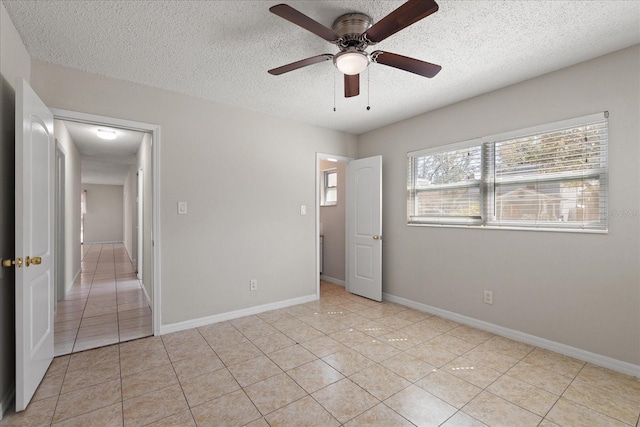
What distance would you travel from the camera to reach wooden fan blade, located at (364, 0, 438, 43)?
1486mm

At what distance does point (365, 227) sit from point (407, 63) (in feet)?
8.64

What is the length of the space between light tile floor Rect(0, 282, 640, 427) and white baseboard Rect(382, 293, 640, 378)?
0.07 m

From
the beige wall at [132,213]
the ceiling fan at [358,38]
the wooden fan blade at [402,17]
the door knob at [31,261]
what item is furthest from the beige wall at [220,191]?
the beige wall at [132,213]

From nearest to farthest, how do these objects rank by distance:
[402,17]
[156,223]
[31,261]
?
[402,17]
[31,261]
[156,223]

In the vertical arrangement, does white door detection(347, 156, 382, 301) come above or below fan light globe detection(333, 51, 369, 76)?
below

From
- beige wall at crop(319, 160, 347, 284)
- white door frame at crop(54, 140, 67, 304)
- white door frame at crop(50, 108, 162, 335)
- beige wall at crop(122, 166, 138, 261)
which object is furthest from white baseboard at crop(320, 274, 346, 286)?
beige wall at crop(122, 166, 138, 261)

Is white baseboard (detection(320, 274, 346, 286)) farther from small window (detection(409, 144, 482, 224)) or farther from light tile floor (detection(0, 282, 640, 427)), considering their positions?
light tile floor (detection(0, 282, 640, 427))

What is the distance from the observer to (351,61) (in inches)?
79.2

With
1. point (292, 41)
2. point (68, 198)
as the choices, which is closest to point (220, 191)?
point (292, 41)

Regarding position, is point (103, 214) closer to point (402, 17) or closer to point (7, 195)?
point (7, 195)

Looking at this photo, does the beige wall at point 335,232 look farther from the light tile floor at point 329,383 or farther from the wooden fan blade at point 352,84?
the wooden fan blade at point 352,84

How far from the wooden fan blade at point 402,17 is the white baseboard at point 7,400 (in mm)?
3148

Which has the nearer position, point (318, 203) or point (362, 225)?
point (318, 203)

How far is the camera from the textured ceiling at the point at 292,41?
1888mm
